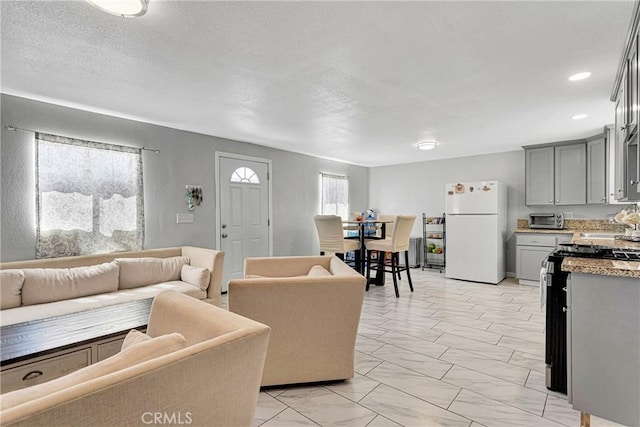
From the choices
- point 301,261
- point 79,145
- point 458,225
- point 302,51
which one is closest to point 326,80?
point 302,51

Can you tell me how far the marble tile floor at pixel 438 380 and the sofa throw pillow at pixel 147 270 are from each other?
201 centimetres

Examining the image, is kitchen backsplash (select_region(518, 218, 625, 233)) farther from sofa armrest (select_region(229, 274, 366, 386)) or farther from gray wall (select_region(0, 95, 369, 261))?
sofa armrest (select_region(229, 274, 366, 386))

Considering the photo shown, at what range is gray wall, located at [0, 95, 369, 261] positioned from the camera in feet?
9.78

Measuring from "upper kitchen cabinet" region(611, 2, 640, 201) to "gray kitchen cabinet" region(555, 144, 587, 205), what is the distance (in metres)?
2.74

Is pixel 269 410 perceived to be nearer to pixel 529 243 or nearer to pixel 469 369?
pixel 469 369

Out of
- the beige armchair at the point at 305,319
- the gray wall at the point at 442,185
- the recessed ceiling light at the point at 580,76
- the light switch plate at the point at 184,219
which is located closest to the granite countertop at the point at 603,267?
the beige armchair at the point at 305,319

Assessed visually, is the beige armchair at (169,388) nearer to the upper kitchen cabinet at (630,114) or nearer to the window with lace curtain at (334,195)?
the upper kitchen cabinet at (630,114)

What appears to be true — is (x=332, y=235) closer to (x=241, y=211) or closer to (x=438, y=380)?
(x=241, y=211)

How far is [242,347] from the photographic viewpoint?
1038 millimetres

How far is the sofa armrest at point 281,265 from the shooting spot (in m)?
3.03
